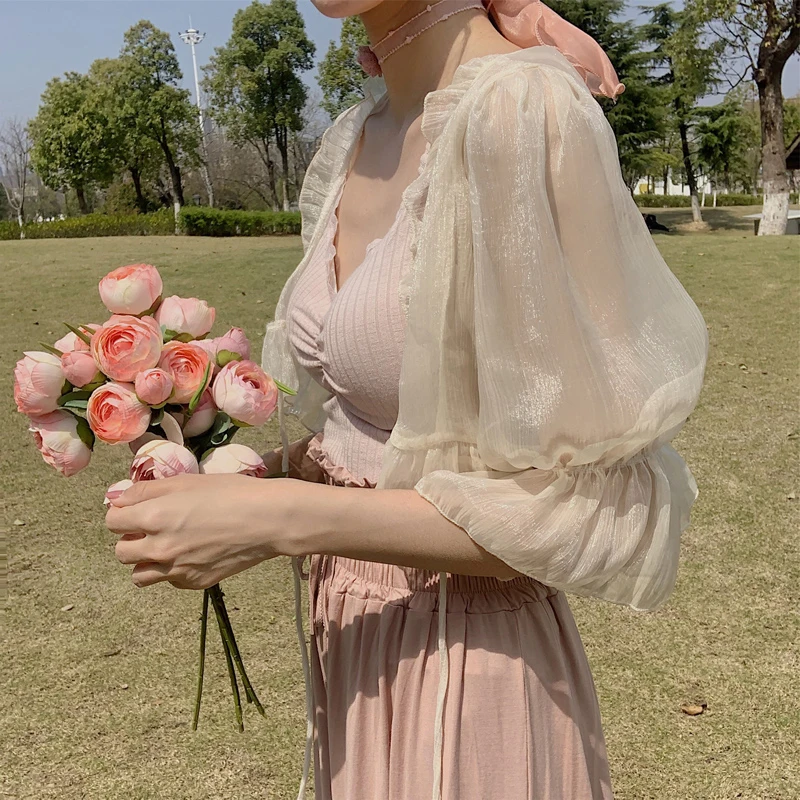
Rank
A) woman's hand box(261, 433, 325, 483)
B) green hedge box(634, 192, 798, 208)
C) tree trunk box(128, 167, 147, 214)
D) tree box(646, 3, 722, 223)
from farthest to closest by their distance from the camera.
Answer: green hedge box(634, 192, 798, 208)
tree trunk box(128, 167, 147, 214)
tree box(646, 3, 722, 223)
woman's hand box(261, 433, 325, 483)

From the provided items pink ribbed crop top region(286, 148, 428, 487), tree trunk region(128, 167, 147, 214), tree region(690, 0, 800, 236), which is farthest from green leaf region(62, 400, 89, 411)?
tree trunk region(128, 167, 147, 214)

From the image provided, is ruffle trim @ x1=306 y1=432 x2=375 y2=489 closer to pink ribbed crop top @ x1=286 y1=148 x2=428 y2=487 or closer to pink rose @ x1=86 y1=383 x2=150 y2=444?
pink ribbed crop top @ x1=286 y1=148 x2=428 y2=487

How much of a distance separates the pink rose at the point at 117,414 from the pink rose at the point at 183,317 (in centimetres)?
13

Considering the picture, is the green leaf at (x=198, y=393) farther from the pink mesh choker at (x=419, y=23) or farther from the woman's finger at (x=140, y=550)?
the pink mesh choker at (x=419, y=23)

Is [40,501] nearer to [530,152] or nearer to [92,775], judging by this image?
[92,775]

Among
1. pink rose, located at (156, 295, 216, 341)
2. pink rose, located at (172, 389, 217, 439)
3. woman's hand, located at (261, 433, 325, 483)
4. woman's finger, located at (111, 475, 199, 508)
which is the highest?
pink rose, located at (156, 295, 216, 341)

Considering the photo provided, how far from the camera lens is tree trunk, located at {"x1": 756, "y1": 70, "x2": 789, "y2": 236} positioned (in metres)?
15.6

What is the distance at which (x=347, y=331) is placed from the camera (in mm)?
1195

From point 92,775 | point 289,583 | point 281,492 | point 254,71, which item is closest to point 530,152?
point 281,492

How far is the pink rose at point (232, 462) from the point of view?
1133 millimetres

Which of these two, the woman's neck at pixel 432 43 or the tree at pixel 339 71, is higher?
the tree at pixel 339 71

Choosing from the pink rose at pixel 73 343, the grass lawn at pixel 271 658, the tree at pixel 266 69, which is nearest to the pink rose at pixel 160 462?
the pink rose at pixel 73 343

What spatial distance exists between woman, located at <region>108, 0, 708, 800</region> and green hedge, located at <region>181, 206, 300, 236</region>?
24.6m

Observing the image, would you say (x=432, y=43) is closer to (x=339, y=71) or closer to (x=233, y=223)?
(x=233, y=223)
